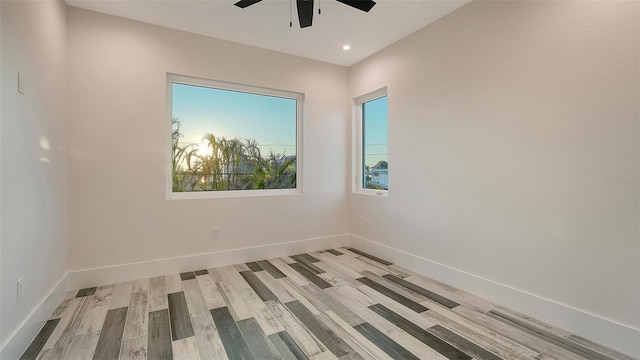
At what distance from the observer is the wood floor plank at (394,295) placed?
7.46 feet

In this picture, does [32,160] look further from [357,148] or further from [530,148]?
[530,148]

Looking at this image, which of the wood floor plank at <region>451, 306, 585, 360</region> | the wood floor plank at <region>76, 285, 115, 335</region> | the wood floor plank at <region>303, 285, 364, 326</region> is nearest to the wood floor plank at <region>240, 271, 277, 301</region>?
the wood floor plank at <region>303, 285, 364, 326</region>

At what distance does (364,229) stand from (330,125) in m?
1.50

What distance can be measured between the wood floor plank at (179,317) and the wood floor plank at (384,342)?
116cm

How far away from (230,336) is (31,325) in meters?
1.24

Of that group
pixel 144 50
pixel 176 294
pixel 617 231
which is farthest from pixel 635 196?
pixel 144 50

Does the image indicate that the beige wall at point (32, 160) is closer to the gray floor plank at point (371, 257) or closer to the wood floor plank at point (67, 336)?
the wood floor plank at point (67, 336)

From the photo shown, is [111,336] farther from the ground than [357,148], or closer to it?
closer to it

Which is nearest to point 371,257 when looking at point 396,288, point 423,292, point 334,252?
point 334,252

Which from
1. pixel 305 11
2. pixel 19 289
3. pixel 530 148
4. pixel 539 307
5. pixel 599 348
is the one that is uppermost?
pixel 305 11

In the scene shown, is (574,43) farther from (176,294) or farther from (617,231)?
(176,294)

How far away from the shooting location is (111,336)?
6.16ft

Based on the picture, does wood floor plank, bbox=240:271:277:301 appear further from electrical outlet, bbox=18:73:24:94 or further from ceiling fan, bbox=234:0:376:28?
ceiling fan, bbox=234:0:376:28

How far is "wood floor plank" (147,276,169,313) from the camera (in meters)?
2.29
